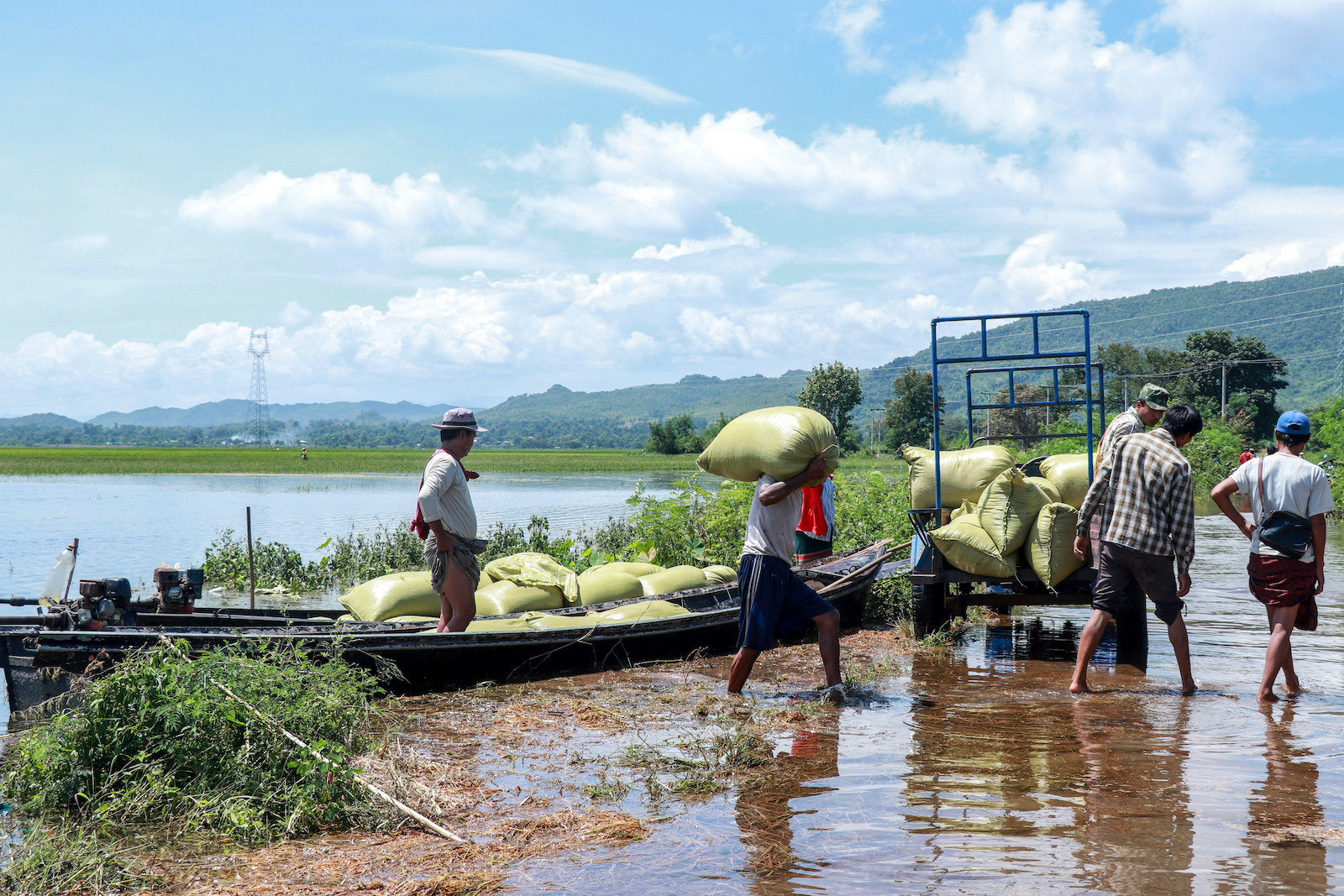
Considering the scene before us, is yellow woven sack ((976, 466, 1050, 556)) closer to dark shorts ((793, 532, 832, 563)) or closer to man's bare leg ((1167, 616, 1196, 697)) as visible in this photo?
man's bare leg ((1167, 616, 1196, 697))

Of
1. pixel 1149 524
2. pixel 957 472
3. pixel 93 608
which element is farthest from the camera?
pixel 957 472

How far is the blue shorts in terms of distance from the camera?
238 inches

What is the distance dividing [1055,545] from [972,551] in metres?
0.59

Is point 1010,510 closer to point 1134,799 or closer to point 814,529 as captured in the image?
point 1134,799

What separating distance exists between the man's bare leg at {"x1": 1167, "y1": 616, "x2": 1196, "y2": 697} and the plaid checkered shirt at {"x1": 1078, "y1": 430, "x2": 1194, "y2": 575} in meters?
0.38

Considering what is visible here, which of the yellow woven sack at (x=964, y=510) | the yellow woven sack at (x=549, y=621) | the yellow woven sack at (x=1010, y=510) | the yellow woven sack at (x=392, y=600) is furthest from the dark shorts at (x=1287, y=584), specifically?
the yellow woven sack at (x=392, y=600)

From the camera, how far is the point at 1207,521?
21609mm

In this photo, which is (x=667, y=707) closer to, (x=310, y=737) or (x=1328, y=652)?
(x=310, y=737)

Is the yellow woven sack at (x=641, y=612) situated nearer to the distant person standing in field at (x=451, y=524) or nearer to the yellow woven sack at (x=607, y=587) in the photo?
the yellow woven sack at (x=607, y=587)

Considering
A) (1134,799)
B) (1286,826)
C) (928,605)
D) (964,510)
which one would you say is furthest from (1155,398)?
(1286,826)

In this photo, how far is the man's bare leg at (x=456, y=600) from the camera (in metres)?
7.05

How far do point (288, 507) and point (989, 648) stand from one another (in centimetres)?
2724

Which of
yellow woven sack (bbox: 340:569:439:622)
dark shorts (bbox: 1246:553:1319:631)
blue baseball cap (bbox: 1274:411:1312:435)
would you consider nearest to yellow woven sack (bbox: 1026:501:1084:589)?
dark shorts (bbox: 1246:553:1319:631)

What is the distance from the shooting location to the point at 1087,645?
642 cm
